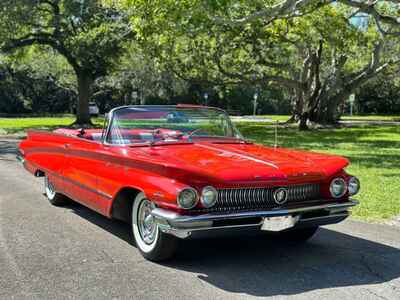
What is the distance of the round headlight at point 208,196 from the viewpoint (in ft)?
15.5

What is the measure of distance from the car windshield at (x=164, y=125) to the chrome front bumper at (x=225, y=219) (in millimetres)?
1449

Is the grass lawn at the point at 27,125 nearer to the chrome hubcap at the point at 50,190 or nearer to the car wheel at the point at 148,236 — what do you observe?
the chrome hubcap at the point at 50,190

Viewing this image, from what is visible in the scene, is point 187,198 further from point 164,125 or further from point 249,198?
point 164,125

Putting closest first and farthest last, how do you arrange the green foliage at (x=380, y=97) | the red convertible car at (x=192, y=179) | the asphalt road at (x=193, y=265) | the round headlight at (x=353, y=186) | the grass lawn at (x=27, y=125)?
the asphalt road at (x=193, y=265) → the red convertible car at (x=192, y=179) → the round headlight at (x=353, y=186) → the grass lawn at (x=27, y=125) → the green foliage at (x=380, y=97)

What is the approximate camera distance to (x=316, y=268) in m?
5.11

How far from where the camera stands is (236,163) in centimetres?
513

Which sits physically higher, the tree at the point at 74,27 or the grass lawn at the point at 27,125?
the tree at the point at 74,27

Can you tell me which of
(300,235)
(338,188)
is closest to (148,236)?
(300,235)

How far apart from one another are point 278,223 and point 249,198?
1.18 ft

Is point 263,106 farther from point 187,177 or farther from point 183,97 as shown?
point 187,177

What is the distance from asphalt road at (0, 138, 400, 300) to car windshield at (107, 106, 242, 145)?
1160mm

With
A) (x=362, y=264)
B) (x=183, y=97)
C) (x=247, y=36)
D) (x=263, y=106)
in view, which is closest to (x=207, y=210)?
(x=362, y=264)

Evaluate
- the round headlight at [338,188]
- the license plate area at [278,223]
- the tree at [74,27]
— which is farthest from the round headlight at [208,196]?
the tree at [74,27]

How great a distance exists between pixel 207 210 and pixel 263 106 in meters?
65.2
